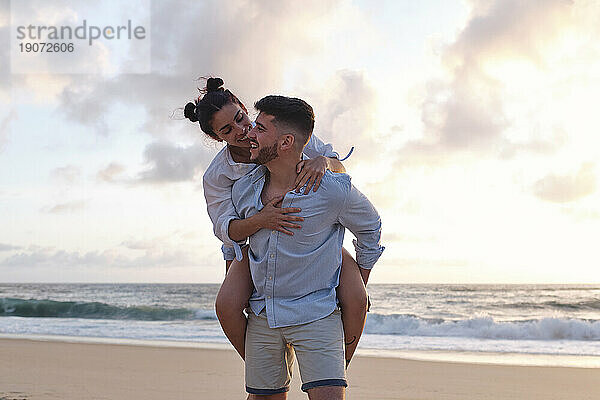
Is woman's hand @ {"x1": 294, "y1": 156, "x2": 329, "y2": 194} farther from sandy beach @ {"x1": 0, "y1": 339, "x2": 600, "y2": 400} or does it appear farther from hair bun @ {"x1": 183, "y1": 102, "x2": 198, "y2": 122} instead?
sandy beach @ {"x1": 0, "y1": 339, "x2": 600, "y2": 400}

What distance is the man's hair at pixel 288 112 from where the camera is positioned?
2549 millimetres

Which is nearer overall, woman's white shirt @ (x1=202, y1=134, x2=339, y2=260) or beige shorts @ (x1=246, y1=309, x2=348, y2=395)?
beige shorts @ (x1=246, y1=309, x2=348, y2=395)

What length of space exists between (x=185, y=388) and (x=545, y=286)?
18.7 meters

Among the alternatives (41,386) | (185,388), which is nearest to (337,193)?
(185,388)

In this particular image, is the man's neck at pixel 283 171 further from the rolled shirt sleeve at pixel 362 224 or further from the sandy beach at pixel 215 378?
the sandy beach at pixel 215 378

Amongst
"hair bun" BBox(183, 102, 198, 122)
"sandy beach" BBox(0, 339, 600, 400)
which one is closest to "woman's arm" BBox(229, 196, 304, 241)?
"hair bun" BBox(183, 102, 198, 122)

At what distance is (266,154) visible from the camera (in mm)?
2551

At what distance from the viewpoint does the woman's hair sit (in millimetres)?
2912

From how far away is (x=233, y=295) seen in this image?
2.79 meters

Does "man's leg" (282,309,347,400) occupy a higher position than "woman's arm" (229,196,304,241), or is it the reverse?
"woman's arm" (229,196,304,241)

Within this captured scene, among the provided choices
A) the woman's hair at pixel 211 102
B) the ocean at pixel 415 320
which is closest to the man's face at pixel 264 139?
the woman's hair at pixel 211 102

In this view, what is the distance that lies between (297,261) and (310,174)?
346 mm

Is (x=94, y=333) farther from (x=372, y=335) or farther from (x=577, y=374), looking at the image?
(x=577, y=374)

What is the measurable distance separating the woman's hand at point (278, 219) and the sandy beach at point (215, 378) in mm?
3638
